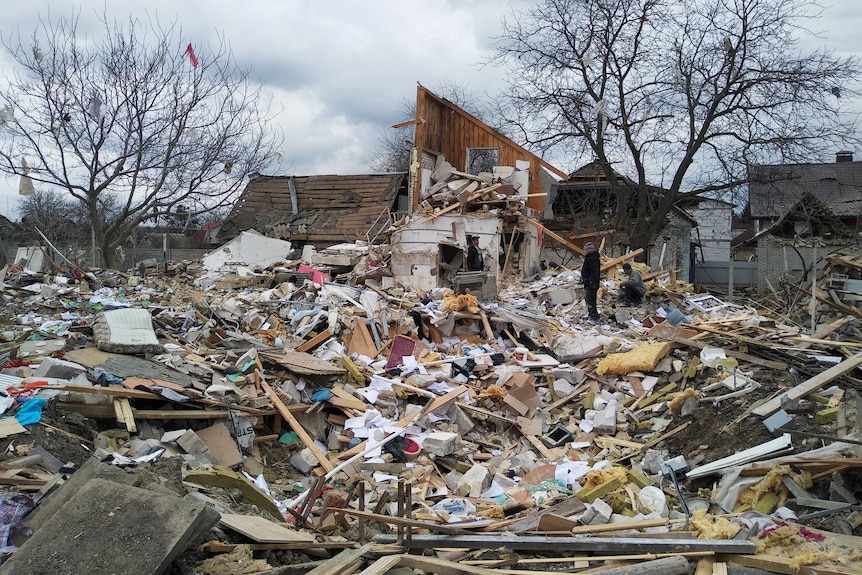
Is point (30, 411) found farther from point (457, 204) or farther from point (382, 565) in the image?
point (457, 204)

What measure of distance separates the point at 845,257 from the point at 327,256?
1185 centimetres

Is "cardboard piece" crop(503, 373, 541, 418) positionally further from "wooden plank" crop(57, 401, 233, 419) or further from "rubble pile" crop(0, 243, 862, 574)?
"wooden plank" crop(57, 401, 233, 419)

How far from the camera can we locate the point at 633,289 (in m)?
12.7

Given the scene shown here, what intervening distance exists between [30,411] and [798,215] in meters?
24.9

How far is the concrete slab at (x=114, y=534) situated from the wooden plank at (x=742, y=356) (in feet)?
23.4

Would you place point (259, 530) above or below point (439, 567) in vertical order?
above

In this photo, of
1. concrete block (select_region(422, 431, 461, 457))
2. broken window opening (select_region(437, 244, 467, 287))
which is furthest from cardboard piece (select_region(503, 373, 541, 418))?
broken window opening (select_region(437, 244, 467, 287))

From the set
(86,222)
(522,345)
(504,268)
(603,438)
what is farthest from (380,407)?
(86,222)

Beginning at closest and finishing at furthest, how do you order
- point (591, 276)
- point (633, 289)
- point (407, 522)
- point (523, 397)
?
point (407, 522), point (523, 397), point (591, 276), point (633, 289)

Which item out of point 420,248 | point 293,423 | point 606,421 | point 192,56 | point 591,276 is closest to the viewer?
point 293,423

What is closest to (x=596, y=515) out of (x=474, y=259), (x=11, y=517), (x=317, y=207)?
(x=11, y=517)

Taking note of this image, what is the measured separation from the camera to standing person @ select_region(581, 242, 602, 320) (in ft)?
39.2

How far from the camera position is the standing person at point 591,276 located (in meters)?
12.0

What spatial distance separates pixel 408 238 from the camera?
15.8 m
